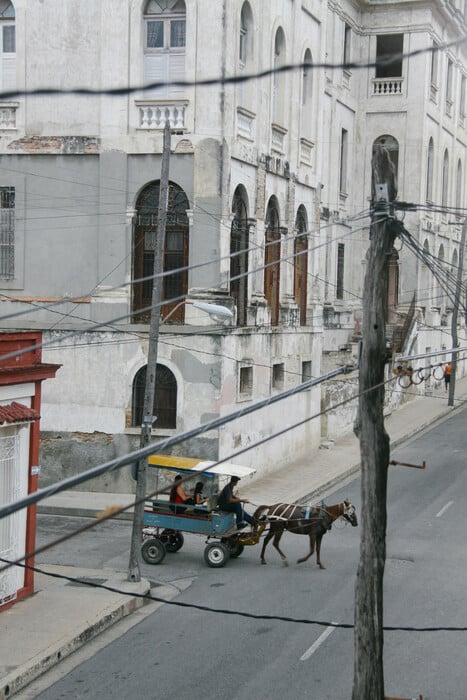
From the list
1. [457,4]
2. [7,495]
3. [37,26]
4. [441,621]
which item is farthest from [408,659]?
[457,4]

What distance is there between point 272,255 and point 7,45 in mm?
9187

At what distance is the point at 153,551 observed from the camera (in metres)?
20.5

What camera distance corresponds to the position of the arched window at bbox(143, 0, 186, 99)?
1053 inches

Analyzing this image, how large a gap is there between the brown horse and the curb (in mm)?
3031

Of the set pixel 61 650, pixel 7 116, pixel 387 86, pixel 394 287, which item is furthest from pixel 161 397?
pixel 387 86

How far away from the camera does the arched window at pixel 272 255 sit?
31288 millimetres

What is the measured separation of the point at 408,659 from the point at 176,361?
1302cm

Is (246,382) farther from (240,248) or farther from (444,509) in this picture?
(444,509)

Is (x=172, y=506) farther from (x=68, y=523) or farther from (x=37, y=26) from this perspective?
(x=37, y=26)

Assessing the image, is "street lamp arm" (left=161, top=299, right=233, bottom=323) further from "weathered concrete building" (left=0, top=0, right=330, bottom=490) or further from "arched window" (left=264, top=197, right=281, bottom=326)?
"arched window" (left=264, top=197, right=281, bottom=326)

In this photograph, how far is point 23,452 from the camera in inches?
690

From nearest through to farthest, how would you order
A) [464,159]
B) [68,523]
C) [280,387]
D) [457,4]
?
[68,523], [280,387], [457,4], [464,159]

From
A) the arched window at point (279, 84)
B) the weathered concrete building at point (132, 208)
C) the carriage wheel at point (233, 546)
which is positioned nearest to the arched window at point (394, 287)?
the arched window at point (279, 84)

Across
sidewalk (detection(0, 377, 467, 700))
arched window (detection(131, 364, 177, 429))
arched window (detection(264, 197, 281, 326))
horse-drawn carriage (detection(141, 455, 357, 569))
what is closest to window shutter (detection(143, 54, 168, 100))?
arched window (detection(264, 197, 281, 326))
